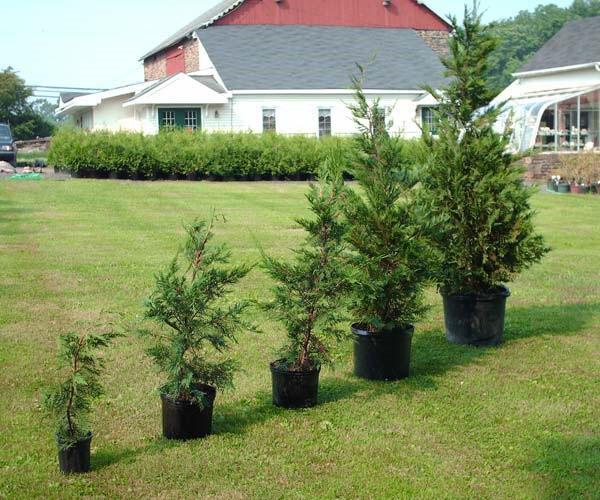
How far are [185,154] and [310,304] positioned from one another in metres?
21.7

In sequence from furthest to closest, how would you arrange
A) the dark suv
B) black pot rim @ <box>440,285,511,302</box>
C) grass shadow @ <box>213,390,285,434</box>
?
the dark suv → black pot rim @ <box>440,285,511,302</box> → grass shadow @ <box>213,390,285,434</box>

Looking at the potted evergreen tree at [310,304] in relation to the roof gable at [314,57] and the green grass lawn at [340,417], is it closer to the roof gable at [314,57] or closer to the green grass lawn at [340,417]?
the green grass lawn at [340,417]

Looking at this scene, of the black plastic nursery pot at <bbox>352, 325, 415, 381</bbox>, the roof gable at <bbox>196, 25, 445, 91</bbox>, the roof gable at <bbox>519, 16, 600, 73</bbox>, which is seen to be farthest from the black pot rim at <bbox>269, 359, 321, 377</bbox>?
the roof gable at <bbox>519, 16, 600, 73</bbox>

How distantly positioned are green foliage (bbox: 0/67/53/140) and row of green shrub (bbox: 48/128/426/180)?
2714 centimetres

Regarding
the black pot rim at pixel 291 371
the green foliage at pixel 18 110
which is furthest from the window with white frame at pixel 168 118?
the black pot rim at pixel 291 371

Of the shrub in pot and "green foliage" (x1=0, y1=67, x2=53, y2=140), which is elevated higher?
"green foliage" (x1=0, y1=67, x2=53, y2=140)

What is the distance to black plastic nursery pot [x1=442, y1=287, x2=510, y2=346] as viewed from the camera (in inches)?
305

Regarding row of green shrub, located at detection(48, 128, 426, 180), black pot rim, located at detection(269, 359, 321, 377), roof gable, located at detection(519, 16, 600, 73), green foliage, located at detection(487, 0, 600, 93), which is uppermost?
green foliage, located at detection(487, 0, 600, 93)

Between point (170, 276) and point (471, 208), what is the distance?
10.7 ft

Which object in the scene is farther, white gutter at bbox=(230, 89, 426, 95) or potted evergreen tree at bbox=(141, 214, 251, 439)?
white gutter at bbox=(230, 89, 426, 95)

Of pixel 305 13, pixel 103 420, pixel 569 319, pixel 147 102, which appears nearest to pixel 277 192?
pixel 147 102

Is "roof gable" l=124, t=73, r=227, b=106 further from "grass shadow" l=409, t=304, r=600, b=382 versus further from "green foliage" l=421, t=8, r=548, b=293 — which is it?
"green foliage" l=421, t=8, r=548, b=293

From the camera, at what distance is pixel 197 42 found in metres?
40.9

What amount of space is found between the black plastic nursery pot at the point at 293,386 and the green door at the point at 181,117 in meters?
29.8
